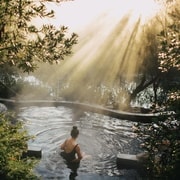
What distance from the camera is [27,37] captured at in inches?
236

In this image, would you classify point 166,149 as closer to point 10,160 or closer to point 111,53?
point 10,160

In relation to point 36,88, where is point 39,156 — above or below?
below

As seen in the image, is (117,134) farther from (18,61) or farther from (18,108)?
(18,61)

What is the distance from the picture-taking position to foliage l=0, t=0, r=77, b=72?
5480mm

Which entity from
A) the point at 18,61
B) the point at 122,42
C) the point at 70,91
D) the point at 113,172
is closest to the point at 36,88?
the point at 70,91

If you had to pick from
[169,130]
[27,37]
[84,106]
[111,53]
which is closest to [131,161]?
[169,130]

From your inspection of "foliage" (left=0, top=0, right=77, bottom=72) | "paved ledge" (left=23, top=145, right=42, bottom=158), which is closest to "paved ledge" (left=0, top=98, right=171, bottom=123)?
"paved ledge" (left=23, top=145, right=42, bottom=158)

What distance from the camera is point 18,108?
20.2 m

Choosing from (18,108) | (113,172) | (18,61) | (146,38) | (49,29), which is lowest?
(113,172)

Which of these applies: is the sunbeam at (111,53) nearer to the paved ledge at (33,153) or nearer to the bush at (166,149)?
the paved ledge at (33,153)

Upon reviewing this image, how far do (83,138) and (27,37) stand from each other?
9.12m

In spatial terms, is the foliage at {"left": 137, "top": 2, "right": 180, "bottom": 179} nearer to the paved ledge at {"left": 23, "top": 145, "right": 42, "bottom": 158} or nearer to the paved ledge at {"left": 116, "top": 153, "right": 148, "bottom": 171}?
the paved ledge at {"left": 116, "top": 153, "right": 148, "bottom": 171}

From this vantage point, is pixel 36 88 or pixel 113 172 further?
pixel 36 88

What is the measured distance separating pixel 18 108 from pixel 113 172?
11.5 metres
